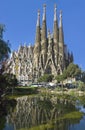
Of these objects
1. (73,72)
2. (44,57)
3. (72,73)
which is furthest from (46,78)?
(44,57)

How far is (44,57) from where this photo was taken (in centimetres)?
18562

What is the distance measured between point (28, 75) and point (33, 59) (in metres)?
13.2

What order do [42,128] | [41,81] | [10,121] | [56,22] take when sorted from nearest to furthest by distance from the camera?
1. [42,128]
2. [10,121]
3. [41,81]
4. [56,22]

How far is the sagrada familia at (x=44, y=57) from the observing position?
7141 inches

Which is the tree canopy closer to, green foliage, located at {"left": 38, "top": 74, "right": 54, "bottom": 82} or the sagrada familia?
green foliage, located at {"left": 38, "top": 74, "right": 54, "bottom": 82}

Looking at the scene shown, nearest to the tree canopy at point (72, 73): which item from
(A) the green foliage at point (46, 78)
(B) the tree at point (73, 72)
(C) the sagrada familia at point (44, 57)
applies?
(B) the tree at point (73, 72)

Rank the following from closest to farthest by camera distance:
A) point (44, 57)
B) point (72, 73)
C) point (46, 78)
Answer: point (72, 73) → point (46, 78) → point (44, 57)

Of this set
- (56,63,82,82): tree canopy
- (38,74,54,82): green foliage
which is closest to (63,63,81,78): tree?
(56,63,82,82): tree canopy

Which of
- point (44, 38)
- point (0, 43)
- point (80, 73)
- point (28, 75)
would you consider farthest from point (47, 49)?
point (0, 43)

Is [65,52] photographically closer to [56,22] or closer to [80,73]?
[56,22]

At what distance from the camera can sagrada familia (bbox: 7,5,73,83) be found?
181 meters

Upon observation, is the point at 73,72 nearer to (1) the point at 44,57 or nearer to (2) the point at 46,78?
(2) the point at 46,78

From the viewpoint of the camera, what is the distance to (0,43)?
140ft

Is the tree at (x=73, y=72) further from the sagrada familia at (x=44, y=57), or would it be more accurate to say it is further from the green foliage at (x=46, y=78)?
the sagrada familia at (x=44, y=57)
